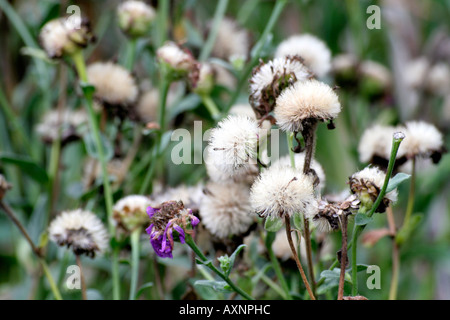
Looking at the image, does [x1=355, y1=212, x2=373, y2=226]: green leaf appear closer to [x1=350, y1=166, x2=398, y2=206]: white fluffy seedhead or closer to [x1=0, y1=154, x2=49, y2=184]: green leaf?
[x1=350, y1=166, x2=398, y2=206]: white fluffy seedhead

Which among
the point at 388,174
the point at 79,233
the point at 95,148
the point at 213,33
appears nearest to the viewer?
the point at 388,174

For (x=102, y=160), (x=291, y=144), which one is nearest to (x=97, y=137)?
(x=102, y=160)

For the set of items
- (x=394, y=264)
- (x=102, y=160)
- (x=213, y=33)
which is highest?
(x=213, y=33)

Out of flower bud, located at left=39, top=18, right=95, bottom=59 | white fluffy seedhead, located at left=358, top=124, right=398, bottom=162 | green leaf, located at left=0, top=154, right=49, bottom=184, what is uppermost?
flower bud, located at left=39, top=18, right=95, bottom=59

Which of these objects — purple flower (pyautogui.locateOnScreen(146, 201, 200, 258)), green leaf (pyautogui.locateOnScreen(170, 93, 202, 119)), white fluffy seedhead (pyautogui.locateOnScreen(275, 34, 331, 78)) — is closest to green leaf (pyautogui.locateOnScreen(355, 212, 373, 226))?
purple flower (pyautogui.locateOnScreen(146, 201, 200, 258))

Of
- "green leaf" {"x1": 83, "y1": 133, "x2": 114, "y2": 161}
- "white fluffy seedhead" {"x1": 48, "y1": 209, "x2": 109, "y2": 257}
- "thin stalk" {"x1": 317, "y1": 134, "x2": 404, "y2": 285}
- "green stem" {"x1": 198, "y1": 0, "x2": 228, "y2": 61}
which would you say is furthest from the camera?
"green stem" {"x1": 198, "y1": 0, "x2": 228, "y2": 61}

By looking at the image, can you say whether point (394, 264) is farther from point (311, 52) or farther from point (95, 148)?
point (95, 148)

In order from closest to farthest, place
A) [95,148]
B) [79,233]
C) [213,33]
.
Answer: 1. [79,233]
2. [95,148]
3. [213,33]

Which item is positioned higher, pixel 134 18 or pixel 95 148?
→ pixel 134 18
